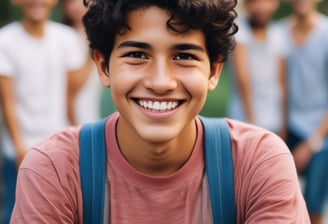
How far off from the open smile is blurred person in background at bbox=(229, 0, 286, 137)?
9.83 ft

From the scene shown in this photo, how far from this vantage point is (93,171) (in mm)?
2904

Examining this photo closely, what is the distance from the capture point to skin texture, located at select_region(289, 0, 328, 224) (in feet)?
19.4

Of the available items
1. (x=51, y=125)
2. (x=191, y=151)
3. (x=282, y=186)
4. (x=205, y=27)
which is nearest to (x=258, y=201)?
(x=282, y=186)

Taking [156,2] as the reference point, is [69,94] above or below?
A: below

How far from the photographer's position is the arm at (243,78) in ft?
19.3

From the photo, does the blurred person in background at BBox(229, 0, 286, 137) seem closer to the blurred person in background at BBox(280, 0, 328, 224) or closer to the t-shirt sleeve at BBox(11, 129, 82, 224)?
the blurred person in background at BBox(280, 0, 328, 224)

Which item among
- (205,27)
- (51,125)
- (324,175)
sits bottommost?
(324,175)

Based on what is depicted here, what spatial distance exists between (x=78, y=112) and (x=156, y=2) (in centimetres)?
303

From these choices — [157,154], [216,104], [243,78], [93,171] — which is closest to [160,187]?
[157,154]

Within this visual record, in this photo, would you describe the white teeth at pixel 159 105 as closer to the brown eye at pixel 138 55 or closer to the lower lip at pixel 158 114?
the lower lip at pixel 158 114

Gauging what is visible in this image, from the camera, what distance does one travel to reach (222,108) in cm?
822

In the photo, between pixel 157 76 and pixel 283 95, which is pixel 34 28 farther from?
pixel 157 76

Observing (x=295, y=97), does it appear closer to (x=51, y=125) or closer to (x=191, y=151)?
(x=51, y=125)

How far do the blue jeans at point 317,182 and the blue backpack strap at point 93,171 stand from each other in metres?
3.07
